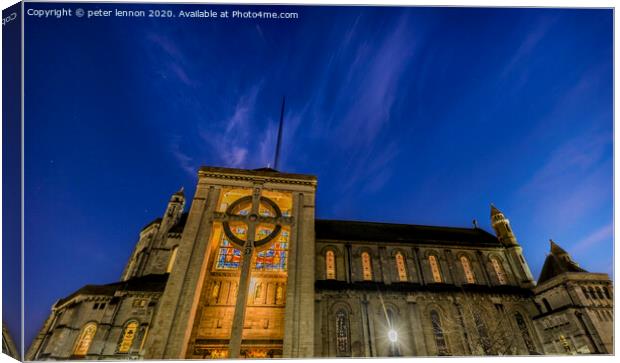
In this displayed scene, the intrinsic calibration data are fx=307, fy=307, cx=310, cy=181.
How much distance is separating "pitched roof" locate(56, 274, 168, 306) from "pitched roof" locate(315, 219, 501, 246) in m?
15.3

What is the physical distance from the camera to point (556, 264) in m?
29.8

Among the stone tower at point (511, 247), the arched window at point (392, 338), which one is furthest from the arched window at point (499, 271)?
the arched window at point (392, 338)

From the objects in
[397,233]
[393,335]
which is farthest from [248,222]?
[397,233]

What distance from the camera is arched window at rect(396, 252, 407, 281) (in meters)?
29.9

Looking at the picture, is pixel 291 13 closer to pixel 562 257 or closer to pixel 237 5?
pixel 237 5

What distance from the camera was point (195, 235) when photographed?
80.9ft

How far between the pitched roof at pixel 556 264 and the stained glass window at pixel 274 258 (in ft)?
81.4

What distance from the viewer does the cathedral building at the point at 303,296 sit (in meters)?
22.8

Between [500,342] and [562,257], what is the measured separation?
11.5 metres

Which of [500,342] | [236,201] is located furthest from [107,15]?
[500,342]

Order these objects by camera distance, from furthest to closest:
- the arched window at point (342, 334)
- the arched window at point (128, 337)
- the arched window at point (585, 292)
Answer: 1. the arched window at point (585, 292)
2. the arched window at point (342, 334)
3. the arched window at point (128, 337)

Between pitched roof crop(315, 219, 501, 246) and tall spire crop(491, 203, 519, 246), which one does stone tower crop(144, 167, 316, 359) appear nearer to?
pitched roof crop(315, 219, 501, 246)

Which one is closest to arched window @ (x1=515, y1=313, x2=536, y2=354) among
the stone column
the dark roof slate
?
the stone column

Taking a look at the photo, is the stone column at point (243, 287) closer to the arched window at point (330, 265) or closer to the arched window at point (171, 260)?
the arched window at point (330, 265)
